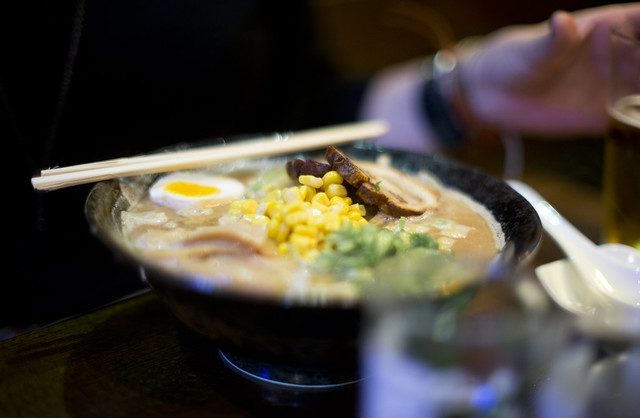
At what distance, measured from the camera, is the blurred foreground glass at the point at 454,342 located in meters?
0.87

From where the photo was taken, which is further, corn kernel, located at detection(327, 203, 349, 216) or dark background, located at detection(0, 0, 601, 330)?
dark background, located at detection(0, 0, 601, 330)

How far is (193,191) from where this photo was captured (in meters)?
1.68

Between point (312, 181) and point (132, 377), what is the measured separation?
26.6 inches

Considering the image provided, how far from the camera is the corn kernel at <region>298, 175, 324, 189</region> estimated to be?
1519 mm

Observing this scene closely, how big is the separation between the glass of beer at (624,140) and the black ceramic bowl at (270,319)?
59 centimetres

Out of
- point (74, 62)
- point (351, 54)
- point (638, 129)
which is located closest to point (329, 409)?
point (638, 129)

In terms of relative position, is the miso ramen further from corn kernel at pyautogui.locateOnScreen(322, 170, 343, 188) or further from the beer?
the beer

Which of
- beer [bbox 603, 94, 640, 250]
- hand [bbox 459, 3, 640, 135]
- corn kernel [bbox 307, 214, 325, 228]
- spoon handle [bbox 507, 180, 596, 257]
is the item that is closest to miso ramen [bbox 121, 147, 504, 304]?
corn kernel [bbox 307, 214, 325, 228]

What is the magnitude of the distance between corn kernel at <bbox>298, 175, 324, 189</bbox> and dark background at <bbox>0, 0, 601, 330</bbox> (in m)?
0.54

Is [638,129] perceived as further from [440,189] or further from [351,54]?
[351,54]

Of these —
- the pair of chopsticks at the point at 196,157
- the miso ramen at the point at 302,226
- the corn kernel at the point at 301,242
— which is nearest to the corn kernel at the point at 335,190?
the miso ramen at the point at 302,226

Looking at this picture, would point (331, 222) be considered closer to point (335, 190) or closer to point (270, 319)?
point (335, 190)

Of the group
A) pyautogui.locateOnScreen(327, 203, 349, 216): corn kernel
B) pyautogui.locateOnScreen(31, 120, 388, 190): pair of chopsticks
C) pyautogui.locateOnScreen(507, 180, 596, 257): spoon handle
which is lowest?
pyautogui.locateOnScreen(507, 180, 596, 257): spoon handle

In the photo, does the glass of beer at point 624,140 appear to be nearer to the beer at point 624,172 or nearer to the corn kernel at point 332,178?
the beer at point 624,172
